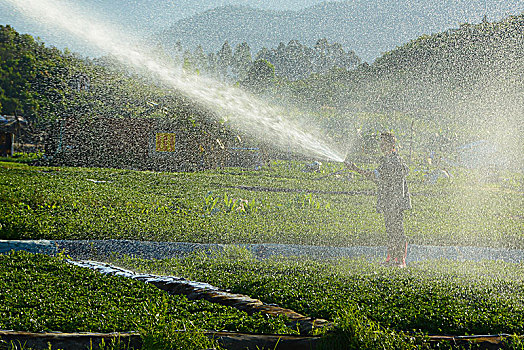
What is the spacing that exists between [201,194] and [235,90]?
1068cm

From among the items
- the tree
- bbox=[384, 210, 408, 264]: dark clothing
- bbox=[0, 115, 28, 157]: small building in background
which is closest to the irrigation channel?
bbox=[384, 210, 408, 264]: dark clothing

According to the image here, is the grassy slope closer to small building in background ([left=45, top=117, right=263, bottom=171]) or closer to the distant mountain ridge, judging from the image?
small building in background ([left=45, top=117, right=263, bottom=171])

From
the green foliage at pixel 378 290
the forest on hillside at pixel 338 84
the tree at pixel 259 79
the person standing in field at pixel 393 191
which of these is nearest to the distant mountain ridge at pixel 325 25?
the forest on hillside at pixel 338 84

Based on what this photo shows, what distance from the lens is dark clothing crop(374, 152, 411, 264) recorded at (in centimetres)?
647

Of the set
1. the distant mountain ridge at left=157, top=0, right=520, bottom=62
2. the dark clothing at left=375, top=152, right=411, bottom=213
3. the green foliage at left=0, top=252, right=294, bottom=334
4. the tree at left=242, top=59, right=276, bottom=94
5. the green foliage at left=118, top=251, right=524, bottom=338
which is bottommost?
the green foliage at left=0, top=252, right=294, bottom=334

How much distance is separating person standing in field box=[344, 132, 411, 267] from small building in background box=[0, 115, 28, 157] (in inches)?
582

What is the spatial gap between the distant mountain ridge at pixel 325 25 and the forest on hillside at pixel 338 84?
2.77ft

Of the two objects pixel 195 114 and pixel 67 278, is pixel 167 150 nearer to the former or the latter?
pixel 195 114

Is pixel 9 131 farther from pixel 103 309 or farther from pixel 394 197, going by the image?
pixel 103 309

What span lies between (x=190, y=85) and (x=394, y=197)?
11.8 m

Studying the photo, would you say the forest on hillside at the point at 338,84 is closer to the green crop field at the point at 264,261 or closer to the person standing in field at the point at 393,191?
the green crop field at the point at 264,261

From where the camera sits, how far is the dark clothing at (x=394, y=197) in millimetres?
6469

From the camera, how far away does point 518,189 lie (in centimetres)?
1547

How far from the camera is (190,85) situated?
17125 millimetres
